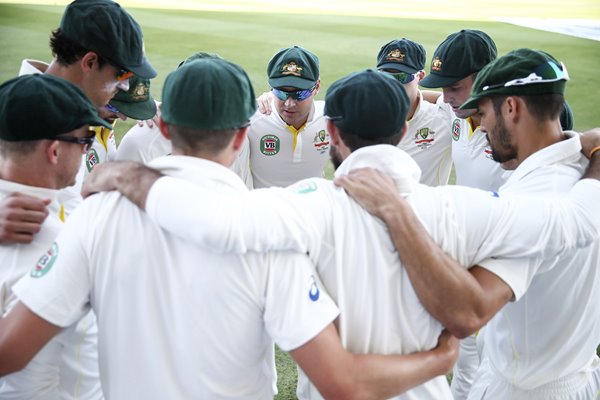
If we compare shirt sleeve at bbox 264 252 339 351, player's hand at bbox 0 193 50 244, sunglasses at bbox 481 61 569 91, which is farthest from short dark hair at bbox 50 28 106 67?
sunglasses at bbox 481 61 569 91

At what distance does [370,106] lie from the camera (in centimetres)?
188

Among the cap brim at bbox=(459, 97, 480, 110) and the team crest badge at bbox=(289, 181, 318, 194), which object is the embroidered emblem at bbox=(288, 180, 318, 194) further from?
the cap brim at bbox=(459, 97, 480, 110)

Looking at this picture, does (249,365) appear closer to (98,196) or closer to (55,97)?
(98,196)

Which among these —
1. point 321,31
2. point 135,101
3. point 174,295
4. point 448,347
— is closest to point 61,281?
point 174,295

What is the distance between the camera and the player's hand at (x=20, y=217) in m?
1.92

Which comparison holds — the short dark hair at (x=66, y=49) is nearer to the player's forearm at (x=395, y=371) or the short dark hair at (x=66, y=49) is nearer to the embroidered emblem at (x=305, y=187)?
the embroidered emblem at (x=305, y=187)

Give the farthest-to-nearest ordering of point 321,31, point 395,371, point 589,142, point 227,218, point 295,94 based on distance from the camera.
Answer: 1. point 321,31
2. point 295,94
3. point 589,142
4. point 395,371
5. point 227,218

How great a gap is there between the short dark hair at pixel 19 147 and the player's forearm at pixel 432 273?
1.12 metres

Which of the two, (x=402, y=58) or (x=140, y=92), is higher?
(x=402, y=58)

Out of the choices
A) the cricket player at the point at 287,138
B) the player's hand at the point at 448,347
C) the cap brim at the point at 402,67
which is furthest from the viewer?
the cap brim at the point at 402,67

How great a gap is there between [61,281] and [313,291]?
0.67 m

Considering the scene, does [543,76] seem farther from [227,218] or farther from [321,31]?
[321,31]

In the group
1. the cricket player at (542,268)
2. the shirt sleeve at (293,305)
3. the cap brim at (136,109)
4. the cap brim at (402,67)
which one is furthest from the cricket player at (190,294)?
the cap brim at (402,67)

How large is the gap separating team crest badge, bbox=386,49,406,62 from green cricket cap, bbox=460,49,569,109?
6.76 ft
